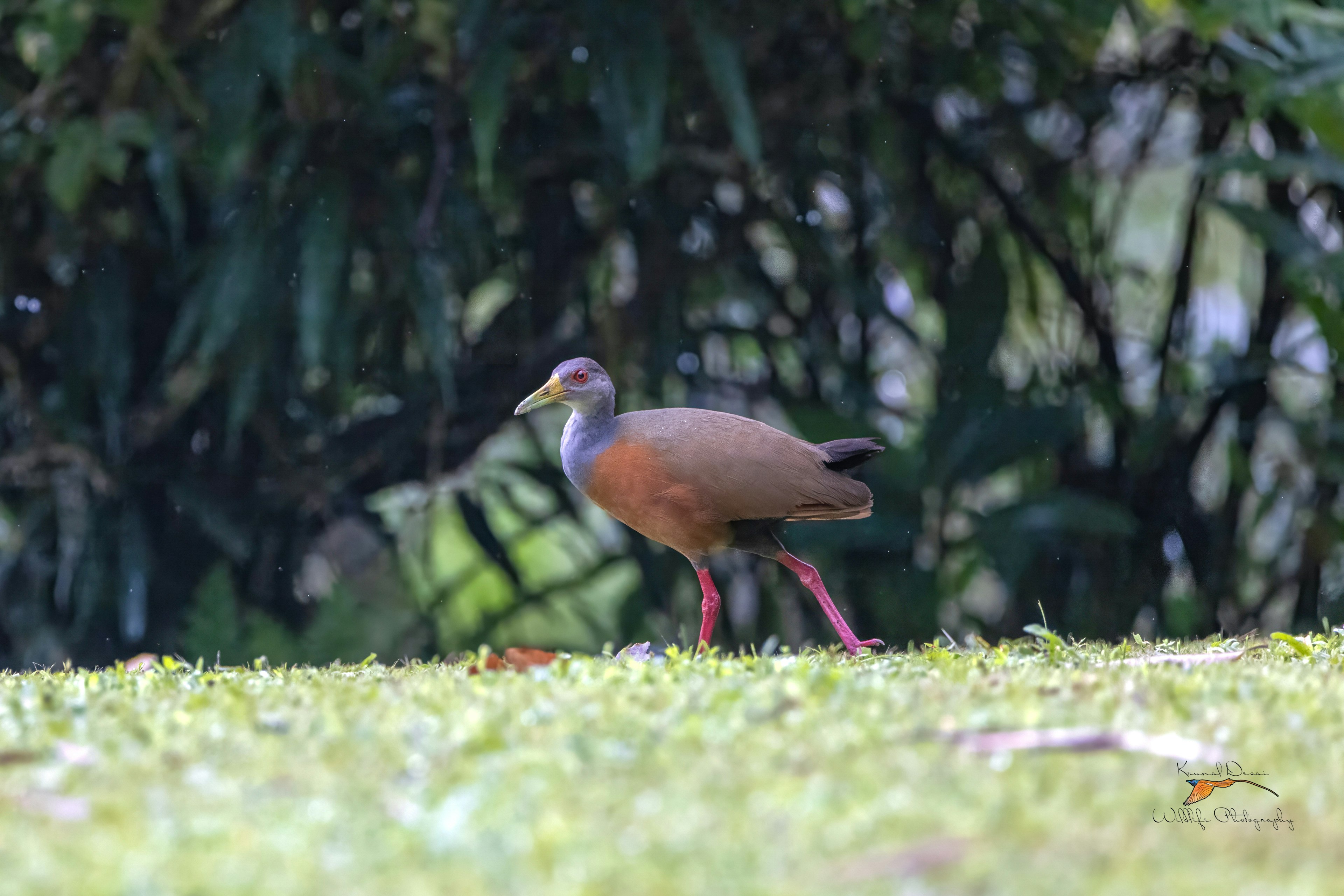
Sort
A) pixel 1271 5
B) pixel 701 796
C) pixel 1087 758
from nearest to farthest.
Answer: pixel 701 796 < pixel 1087 758 < pixel 1271 5

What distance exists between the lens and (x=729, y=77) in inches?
227

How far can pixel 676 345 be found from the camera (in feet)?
20.8

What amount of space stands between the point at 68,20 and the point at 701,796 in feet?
15.1

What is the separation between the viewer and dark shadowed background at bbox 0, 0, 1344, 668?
5855 millimetres

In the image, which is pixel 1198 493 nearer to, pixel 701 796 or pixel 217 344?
pixel 217 344

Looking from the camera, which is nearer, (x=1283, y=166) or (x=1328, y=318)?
(x=1283, y=166)

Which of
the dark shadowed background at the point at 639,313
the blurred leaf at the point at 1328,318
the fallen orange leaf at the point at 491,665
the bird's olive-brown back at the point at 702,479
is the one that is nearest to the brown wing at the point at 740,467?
the bird's olive-brown back at the point at 702,479

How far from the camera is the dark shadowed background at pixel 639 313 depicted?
586 centimetres

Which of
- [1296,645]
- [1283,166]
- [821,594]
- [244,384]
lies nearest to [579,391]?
[821,594]

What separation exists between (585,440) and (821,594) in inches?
31.9

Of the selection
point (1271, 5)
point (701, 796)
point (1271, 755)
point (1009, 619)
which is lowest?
point (1009, 619)

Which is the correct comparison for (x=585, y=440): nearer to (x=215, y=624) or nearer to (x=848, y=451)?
(x=848, y=451)

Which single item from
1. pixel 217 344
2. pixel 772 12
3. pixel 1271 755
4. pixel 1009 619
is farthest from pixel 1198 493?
pixel 1271 755

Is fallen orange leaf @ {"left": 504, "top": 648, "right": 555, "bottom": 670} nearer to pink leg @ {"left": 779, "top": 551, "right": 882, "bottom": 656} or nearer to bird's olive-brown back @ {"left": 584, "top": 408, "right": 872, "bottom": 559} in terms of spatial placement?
bird's olive-brown back @ {"left": 584, "top": 408, "right": 872, "bottom": 559}
